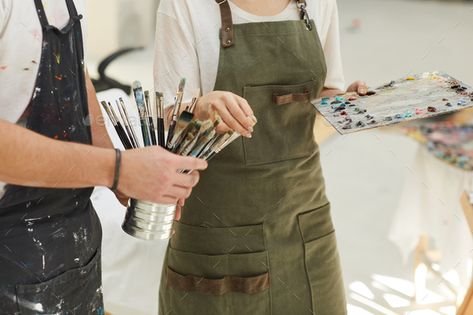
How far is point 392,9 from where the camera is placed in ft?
6.53

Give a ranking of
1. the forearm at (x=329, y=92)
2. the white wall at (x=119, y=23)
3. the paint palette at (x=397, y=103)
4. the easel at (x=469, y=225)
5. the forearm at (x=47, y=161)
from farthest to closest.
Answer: the white wall at (x=119, y=23), the easel at (x=469, y=225), the forearm at (x=329, y=92), the paint palette at (x=397, y=103), the forearm at (x=47, y=161)

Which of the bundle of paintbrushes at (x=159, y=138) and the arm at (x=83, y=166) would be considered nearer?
the arm at (x=83, y=166)

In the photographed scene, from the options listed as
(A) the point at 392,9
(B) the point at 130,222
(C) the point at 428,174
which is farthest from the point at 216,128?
(A) the point at 392,9

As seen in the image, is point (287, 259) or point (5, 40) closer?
point (5, 40)

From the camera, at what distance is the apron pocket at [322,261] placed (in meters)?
0.91

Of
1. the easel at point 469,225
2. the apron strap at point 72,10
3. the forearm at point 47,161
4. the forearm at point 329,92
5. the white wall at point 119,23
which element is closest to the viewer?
the forearm at point 47,161

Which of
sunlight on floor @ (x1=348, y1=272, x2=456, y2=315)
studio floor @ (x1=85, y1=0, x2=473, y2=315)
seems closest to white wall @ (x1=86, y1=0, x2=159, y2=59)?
studio floor @ (x1=85, y1=0, x2=473, y2=315)

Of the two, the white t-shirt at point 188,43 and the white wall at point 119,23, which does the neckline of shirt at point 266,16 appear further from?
the white wall at point 119,23

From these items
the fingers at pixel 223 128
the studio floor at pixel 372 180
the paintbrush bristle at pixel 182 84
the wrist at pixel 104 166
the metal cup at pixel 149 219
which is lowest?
the studio floor at pixel 372 180

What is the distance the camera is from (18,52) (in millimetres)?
596

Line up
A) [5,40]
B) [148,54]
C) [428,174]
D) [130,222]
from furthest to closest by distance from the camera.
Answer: [148,54] < [428,174] < [130,222] < [5,40]

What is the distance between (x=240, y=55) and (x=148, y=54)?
102 cm

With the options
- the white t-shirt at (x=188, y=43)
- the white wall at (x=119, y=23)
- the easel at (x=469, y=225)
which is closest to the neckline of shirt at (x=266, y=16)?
the white t-shirt at (x=188, y=43)

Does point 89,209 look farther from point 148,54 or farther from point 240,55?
point 148,54
